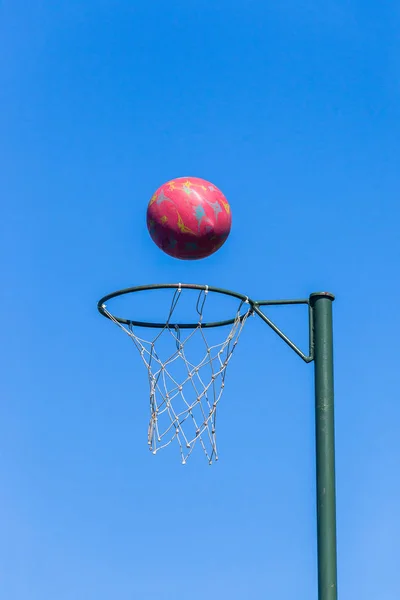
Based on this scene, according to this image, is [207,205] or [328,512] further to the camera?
[207,205]

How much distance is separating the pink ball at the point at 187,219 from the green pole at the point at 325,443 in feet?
3.37

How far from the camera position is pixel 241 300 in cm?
846

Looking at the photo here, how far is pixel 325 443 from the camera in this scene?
7520 mm

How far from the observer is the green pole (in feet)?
23.7

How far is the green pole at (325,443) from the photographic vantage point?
7211 millimetres

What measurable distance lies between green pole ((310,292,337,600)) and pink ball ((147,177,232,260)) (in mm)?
1028

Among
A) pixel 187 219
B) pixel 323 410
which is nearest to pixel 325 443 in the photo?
pixel 323 410

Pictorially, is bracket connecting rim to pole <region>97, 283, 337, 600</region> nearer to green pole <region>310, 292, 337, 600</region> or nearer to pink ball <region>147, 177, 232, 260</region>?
green pole <region>310, 292, 337, 600</region>

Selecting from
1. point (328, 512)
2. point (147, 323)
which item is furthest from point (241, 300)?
point (328, 512)

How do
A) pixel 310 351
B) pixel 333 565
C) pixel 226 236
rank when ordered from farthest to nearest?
pixel 226 236 → pixel 310 351 → pixel 333 565

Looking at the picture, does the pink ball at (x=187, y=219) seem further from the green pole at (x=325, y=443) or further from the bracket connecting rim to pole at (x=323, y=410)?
the green pole at (x=325, y=443)

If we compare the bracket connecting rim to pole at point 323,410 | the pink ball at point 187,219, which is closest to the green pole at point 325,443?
the bracket connecting rim to pole at point 323,410

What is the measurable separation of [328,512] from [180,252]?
2498 mm

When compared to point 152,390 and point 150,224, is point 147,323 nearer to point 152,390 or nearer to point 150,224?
point 152,390
